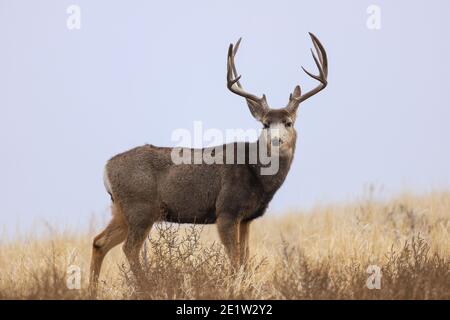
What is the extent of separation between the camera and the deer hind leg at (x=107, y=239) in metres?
11.1

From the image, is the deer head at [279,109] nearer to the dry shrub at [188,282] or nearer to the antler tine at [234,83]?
the antler tine at [234,83]

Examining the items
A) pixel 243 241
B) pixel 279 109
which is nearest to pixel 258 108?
pixel 279 109

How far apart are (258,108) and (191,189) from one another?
1383 millimetres

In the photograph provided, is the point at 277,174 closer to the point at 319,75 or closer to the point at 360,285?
the point at 319,75

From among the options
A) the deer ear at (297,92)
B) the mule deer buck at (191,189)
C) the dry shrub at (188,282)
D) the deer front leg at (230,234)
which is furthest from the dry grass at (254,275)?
the deer ear at (297,92)

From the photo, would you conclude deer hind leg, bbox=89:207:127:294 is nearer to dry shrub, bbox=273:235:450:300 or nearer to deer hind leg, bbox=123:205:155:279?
deer hind leg, bbox=123:205:155:279

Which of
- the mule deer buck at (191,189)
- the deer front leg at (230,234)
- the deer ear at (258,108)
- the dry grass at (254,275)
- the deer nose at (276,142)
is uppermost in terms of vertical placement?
the deer ear at (258,108)

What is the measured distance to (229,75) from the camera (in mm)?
11523

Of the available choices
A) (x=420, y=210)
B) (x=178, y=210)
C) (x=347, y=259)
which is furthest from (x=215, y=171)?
(x=420, y=210)

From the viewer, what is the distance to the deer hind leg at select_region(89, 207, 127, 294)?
11141mm

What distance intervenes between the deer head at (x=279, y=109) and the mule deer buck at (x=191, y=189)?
0.01 meters
